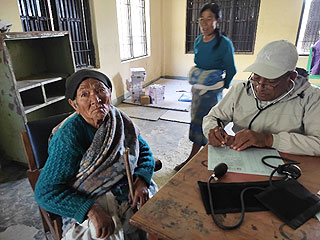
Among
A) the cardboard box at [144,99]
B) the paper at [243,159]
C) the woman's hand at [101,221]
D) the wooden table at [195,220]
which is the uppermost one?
the paper at [243,159]

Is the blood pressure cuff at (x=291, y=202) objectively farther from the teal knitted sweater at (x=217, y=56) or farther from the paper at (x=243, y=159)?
the teal knitted sweater at (x=217, y=56)

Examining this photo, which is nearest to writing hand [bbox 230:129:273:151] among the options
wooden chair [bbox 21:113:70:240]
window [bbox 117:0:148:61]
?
wooden chair [bbox 21:113:70:240]

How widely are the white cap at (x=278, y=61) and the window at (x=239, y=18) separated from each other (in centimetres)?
461

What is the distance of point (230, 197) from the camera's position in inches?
30.3

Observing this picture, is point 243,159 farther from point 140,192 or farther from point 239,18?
point 239,18

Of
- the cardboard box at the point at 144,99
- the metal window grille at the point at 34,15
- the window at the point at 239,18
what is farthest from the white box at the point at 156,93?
A: the window at the point at 239,18


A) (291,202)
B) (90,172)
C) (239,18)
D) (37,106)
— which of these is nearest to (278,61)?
(291,202)

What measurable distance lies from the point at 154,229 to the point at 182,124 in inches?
106

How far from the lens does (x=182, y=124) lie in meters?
3.32

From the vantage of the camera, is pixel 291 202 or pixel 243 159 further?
pixel 243 159

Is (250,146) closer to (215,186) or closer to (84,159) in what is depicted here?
(215,186)

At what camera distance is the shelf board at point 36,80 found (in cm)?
203

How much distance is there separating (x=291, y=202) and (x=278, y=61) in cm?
61

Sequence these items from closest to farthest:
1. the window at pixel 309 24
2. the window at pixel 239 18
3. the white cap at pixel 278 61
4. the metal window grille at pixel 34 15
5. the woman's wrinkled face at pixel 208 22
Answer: the white cap at pixel 278 61, the woman's wrinkled face at pixel 208 22, the metal window grille at pixel 34 15, the window at pixel 309 24, the window at pixel 239 18
